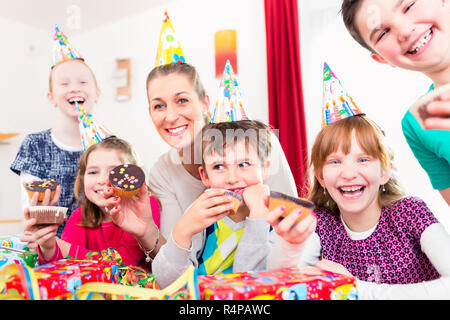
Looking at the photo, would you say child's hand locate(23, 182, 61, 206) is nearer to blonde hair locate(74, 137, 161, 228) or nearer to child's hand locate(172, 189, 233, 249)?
→ blonde hair locate(74, 137, 161, 228)

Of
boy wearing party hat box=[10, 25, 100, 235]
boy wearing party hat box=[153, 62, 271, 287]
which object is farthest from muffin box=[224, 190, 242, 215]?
boy wearing party hat box=[10, 25, 100, 235]

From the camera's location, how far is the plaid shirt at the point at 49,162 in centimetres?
113

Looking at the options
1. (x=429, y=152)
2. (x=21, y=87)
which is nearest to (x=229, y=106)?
(x=429, y=152)

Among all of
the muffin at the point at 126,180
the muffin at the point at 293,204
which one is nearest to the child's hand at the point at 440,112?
the muffin at the point at 293,204

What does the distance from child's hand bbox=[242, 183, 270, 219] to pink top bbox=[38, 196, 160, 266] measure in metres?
0.36

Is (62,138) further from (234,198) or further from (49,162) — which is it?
(234,198)

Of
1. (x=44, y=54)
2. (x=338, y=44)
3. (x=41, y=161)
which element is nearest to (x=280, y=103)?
(x=338, y=44)

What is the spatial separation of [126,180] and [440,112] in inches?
23.7

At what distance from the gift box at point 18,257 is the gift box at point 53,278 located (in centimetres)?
15

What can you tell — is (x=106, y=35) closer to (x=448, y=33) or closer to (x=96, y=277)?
(x=96, y=277)

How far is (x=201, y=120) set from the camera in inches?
38.8

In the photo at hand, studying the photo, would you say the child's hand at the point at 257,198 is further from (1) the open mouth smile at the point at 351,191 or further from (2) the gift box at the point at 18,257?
(2) the gift box at the point at 18,257

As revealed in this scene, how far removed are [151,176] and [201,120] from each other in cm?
23

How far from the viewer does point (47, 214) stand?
0.77 meters
